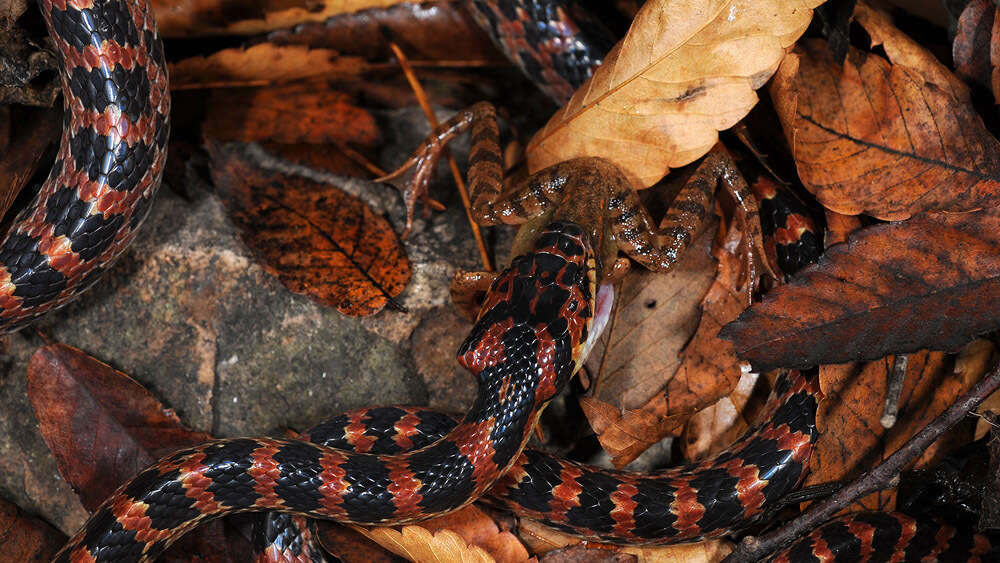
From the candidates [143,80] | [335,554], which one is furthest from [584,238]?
[143,80]

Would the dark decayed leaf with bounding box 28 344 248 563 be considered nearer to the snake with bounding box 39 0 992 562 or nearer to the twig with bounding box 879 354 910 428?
the snake with bounding box 39 0 992 562

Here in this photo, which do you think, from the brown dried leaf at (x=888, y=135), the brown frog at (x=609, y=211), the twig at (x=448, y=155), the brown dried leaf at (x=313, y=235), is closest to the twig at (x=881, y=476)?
the brown dried leaf at (x=888, y=135)

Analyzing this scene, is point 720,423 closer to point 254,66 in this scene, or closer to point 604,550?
point 604,550

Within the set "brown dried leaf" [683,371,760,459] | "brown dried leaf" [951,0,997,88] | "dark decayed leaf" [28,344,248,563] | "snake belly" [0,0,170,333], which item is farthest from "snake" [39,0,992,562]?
"brown dried leaf" [951,0,997,88]

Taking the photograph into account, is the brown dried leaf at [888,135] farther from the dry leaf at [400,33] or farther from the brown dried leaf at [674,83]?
the dry leaf at [400,33]

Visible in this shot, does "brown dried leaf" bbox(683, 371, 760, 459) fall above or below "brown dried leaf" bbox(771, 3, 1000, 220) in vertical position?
below

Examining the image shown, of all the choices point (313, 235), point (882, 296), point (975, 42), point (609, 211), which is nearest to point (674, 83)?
point (609, 211)

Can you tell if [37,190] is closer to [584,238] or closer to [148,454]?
[148,454]
